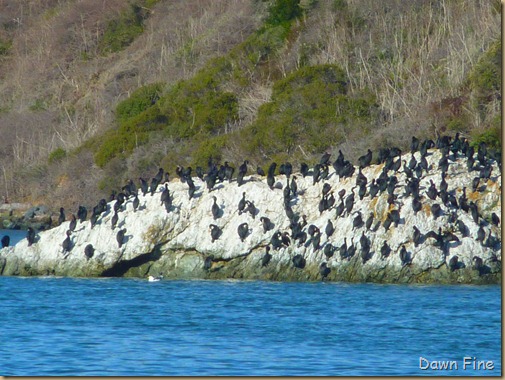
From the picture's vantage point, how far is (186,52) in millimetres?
61719

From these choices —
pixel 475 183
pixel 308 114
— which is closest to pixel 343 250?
pixel 475 183

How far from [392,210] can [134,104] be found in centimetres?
3054

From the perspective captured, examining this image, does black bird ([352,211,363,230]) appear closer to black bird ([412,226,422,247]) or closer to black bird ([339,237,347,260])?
black bird ([339,237,347,260])

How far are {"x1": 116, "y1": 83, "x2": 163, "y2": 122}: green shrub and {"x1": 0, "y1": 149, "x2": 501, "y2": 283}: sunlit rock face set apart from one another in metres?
26.0

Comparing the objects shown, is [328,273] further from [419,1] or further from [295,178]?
[419,1]

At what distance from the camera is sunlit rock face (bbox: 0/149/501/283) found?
89.5 feet

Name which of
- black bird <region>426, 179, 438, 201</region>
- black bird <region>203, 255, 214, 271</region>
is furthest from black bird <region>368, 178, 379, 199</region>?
black bird <region>203, 255, 214, 271</region>

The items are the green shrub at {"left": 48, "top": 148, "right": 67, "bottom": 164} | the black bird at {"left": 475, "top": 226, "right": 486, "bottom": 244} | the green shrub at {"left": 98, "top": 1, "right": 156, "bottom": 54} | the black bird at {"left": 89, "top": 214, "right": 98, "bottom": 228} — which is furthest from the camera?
the green shrub at {"left": 98, "top": 1, "right": 156, "bottom": 54}

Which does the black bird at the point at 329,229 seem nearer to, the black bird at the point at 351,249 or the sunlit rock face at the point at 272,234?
the sunlit rock face at the point at 272,234

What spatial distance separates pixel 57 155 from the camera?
186ft

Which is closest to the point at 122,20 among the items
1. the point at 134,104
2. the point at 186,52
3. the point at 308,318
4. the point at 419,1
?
the point at 186,52

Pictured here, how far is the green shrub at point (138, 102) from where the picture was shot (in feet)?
185

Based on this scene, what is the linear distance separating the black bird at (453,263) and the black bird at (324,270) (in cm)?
284

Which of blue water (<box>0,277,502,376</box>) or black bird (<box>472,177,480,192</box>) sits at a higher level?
black bird (<box>472,177,480,192</box>)
